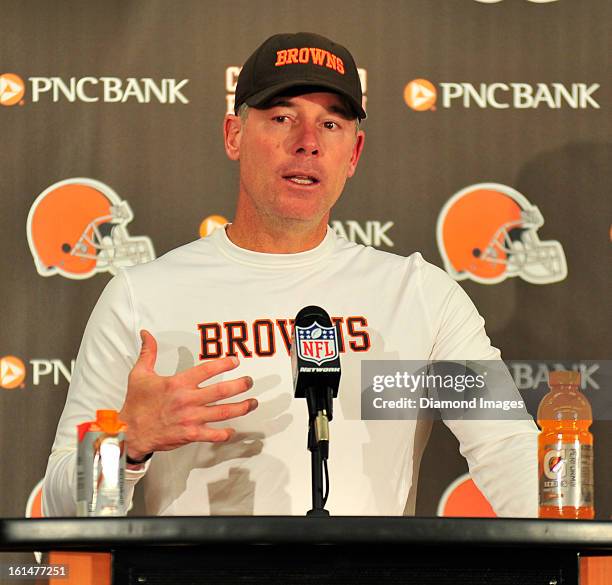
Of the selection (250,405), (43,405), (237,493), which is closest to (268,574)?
(250,405)

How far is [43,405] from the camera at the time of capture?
3.04 m

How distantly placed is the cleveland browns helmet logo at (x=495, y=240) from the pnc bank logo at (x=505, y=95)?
232 millimetres

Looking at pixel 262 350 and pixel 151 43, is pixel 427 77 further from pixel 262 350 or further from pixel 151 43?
pixel 262 350

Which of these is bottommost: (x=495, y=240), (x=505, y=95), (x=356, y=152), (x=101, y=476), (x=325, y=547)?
(x=325, y=547)

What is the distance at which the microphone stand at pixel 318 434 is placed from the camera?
5.79ft

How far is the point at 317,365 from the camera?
5.82 ft

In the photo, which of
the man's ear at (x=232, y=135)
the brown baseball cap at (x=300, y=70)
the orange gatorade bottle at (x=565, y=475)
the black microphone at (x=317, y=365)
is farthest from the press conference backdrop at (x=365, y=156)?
the black microphone at (x=317, y=365)

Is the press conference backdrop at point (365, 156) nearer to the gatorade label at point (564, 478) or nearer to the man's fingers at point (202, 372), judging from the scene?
the gatorade label at point (564, 478)

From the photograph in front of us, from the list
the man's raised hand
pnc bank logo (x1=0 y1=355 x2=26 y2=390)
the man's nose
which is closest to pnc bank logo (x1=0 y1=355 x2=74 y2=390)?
pnc bank logo (x1=0 y1=355 x2=26 y2=390)

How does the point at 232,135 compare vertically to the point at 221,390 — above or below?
above

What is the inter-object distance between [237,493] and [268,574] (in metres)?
0.85

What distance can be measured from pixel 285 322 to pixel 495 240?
0.75 meters

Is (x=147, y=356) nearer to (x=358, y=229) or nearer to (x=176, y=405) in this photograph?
(x=176, y=405)

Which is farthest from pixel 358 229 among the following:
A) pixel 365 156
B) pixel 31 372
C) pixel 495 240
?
pixel 31 372
